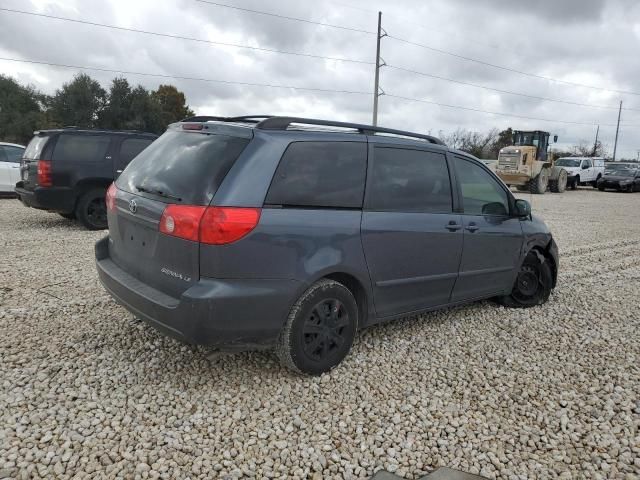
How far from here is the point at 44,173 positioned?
785 centimetres

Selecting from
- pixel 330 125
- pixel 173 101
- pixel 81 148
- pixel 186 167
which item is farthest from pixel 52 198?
pixel 173 101

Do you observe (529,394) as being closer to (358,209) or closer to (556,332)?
(556,332)

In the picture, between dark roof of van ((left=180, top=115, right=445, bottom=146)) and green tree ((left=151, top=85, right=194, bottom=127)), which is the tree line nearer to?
green tree ((left=151, top=85, right=194, bottom=127))

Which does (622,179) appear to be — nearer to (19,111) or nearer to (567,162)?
(567,162)

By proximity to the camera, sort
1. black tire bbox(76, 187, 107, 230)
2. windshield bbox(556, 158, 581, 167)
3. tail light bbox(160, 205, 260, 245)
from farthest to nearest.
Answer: windshield bbox(556, 158, 581, 167)
black tire bbox(76, 187, 107, 230)
tail light bbox(160, 205, 260, 245)

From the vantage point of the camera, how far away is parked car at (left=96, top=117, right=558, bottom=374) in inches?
109

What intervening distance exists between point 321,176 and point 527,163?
70.0 ft

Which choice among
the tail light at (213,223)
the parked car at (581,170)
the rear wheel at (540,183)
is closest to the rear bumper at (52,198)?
the tail light at (213,223)

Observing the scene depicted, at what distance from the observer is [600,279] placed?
6.34m

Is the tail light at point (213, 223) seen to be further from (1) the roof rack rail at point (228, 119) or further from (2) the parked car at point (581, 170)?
(2) the parked car at point (581, 170)

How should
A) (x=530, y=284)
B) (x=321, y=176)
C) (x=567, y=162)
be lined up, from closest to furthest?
(x=321, y=176) < (x=530, y=284) < (x=567, y=162)

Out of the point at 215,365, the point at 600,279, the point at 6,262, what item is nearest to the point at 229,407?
the point at 215,365

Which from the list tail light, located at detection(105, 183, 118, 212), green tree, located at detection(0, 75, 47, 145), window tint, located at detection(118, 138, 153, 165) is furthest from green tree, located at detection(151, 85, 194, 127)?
tail light, located at detection(105, 183, 118, 212)

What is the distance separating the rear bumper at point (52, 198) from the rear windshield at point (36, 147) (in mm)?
579
